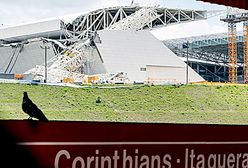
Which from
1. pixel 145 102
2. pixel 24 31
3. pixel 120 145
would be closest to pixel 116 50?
pixel 24 31

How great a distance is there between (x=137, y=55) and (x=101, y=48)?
1528 mm

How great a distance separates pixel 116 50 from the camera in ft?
34.3

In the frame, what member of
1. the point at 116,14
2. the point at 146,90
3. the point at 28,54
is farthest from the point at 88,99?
the point at 116,14

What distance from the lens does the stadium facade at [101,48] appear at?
7.64 metres

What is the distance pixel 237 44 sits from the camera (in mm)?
11867

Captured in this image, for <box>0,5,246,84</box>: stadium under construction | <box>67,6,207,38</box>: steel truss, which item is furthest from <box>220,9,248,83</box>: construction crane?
<box>67,6,207,38</box>: steel truss

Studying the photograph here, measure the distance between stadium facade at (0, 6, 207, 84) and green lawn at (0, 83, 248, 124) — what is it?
1.01 m

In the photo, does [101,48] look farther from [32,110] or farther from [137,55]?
[32,110]

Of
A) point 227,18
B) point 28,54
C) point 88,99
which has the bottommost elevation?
point 88,99

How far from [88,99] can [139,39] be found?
611 cm

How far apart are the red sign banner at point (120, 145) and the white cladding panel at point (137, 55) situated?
306 inches

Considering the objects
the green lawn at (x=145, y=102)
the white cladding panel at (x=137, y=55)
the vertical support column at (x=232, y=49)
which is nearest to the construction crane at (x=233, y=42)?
the vertical support column at (x=232, y=49)

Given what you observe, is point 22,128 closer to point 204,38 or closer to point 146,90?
point 146,90

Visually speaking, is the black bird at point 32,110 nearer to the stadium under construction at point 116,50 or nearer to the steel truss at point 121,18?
the stadium under construction at point 116,50
